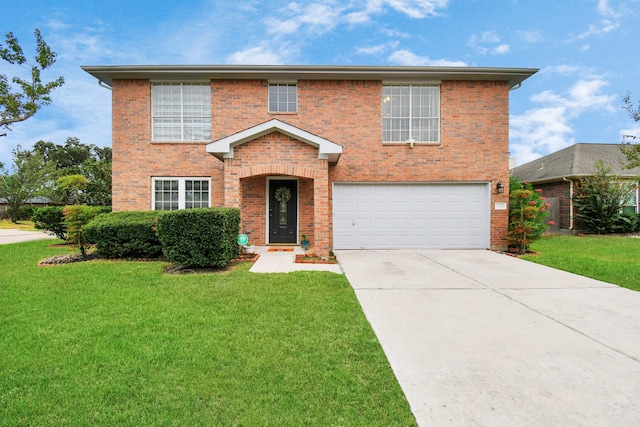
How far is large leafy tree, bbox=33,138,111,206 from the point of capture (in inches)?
613

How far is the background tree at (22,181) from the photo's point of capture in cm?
2803

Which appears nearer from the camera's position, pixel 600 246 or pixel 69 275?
pixel 69 275

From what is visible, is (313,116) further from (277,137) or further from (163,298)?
(163,298)

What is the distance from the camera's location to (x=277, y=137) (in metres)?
8.87

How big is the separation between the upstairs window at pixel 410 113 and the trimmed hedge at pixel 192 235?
675cm

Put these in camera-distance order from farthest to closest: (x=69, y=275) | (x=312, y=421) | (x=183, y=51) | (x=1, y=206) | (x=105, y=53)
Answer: (x=1, y=206), (x=105, y=53), (x=183, y=51), (x=69, y=275), (x=312, y=421)

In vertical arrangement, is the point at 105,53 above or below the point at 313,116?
above

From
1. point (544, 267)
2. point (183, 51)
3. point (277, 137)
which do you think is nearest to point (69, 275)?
point (277, 137)

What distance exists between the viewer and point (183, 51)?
1636 cm

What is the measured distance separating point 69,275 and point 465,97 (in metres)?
12.6

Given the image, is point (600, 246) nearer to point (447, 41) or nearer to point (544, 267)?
point (544, 267)

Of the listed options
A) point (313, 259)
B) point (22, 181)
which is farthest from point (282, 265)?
point (22, 181)

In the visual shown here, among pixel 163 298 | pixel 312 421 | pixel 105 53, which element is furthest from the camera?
pixel 105 53

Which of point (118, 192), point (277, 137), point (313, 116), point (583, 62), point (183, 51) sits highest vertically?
point (183, 51)
